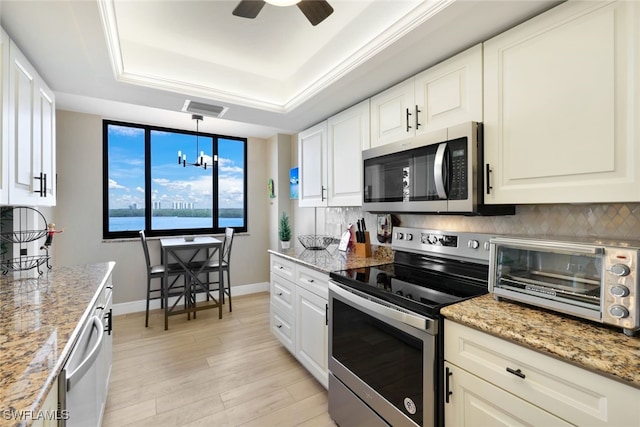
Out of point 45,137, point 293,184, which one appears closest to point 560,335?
point 45,137

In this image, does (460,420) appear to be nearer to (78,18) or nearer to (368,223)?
(368,223)

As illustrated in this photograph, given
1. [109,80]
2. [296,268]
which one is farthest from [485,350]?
[109,80]

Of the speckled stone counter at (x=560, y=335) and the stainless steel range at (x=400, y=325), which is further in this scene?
the stainless steel range at (x=400, y=325)

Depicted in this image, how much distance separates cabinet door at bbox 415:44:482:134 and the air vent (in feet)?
5.64

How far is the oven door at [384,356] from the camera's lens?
1273mm

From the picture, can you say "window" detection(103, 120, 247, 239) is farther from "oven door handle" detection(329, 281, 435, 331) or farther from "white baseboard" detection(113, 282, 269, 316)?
"oven door handle" detection(329, 281, 435, 331)

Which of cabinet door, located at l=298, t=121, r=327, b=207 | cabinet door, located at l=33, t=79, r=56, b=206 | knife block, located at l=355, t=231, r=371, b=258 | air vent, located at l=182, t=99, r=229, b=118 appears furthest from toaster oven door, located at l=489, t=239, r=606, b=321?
cabinet door, located at l=33, t=79, r=56, b=206

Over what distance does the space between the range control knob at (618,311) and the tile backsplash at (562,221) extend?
515mm

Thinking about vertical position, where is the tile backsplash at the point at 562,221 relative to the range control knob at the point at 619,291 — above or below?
above

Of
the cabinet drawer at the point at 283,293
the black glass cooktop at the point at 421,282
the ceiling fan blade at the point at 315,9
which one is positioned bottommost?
the cabinet drawer at the point at 283,293

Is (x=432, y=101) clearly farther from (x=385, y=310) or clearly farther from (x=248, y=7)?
(x=385, y=310)

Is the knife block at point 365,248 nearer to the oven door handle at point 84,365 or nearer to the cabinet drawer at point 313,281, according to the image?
the cabinet drawer at point 313,281

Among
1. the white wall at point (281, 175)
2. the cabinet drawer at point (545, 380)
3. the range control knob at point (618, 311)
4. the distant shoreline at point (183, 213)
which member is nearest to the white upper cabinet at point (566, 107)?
the range control knob at point (618, 311)

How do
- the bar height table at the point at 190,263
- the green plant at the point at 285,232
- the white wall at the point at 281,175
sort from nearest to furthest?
the bar height table at the point at 190,263
the green plant at the point at 285,232
the white wall at the point at 281,175
